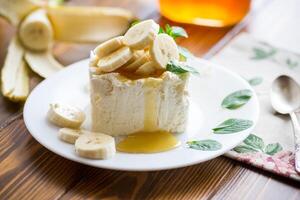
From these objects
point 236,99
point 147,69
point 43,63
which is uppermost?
point 147,69

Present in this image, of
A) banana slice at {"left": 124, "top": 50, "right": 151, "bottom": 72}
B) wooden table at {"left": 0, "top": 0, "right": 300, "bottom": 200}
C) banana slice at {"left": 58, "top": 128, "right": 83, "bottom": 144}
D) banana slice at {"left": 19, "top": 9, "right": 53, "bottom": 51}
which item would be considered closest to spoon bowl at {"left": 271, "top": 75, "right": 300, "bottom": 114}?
wooden table at {"left": 0, "top": 0, "right": 300, "bottom": 200}

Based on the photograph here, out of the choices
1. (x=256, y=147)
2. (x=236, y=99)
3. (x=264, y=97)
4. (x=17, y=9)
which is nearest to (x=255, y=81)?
(x=264, y=97)

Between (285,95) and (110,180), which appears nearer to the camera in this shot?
(110,180)

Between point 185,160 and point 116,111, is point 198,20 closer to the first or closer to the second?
point 116,111

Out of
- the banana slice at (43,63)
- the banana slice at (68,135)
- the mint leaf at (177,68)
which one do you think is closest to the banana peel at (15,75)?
the banana slice at (43,63)

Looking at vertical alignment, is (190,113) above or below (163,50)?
below

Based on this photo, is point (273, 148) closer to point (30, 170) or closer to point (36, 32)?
point (30, 170)

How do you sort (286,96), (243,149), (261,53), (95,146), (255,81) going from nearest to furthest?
(95,146)
(243,149)
(286,96)
(255,81)
(261,53)
